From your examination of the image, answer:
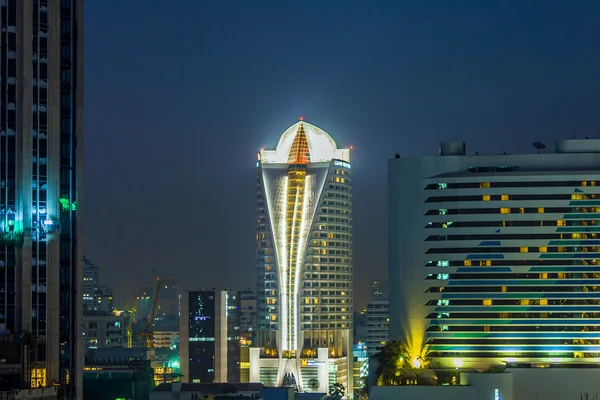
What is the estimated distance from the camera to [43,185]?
8631 centimetres

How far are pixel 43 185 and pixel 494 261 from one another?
75535 mm

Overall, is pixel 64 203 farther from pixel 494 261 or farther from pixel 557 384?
pixel 494 261

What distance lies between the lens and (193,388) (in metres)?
164

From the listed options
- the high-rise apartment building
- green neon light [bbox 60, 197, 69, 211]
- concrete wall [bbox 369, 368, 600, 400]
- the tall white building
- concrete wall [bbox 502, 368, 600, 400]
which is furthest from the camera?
the tall white building

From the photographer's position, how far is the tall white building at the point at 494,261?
5930 inches

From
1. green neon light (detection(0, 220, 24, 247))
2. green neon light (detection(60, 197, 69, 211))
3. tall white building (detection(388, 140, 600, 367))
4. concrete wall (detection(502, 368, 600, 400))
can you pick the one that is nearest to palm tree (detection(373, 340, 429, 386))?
tall white building (detection(388, 140, 600, 367))

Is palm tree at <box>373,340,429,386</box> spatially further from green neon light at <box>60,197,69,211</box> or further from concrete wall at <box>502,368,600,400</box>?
green neon light at <box>60,197,69,211</box>

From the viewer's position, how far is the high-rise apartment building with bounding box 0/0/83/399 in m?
84.7

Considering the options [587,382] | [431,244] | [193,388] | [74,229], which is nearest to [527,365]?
[587,382]

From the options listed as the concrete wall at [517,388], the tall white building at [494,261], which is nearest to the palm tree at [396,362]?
the tall white building at [494,261]

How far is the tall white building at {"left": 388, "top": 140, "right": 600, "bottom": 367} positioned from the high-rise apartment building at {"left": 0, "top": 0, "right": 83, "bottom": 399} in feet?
223

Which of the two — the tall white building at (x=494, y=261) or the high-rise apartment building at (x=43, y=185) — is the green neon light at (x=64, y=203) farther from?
the tall white building at (x=494, y=261)

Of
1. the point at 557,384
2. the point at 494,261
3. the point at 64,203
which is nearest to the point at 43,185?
the point at 64,203

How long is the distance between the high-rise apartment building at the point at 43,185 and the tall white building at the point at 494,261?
68041 millimetres
